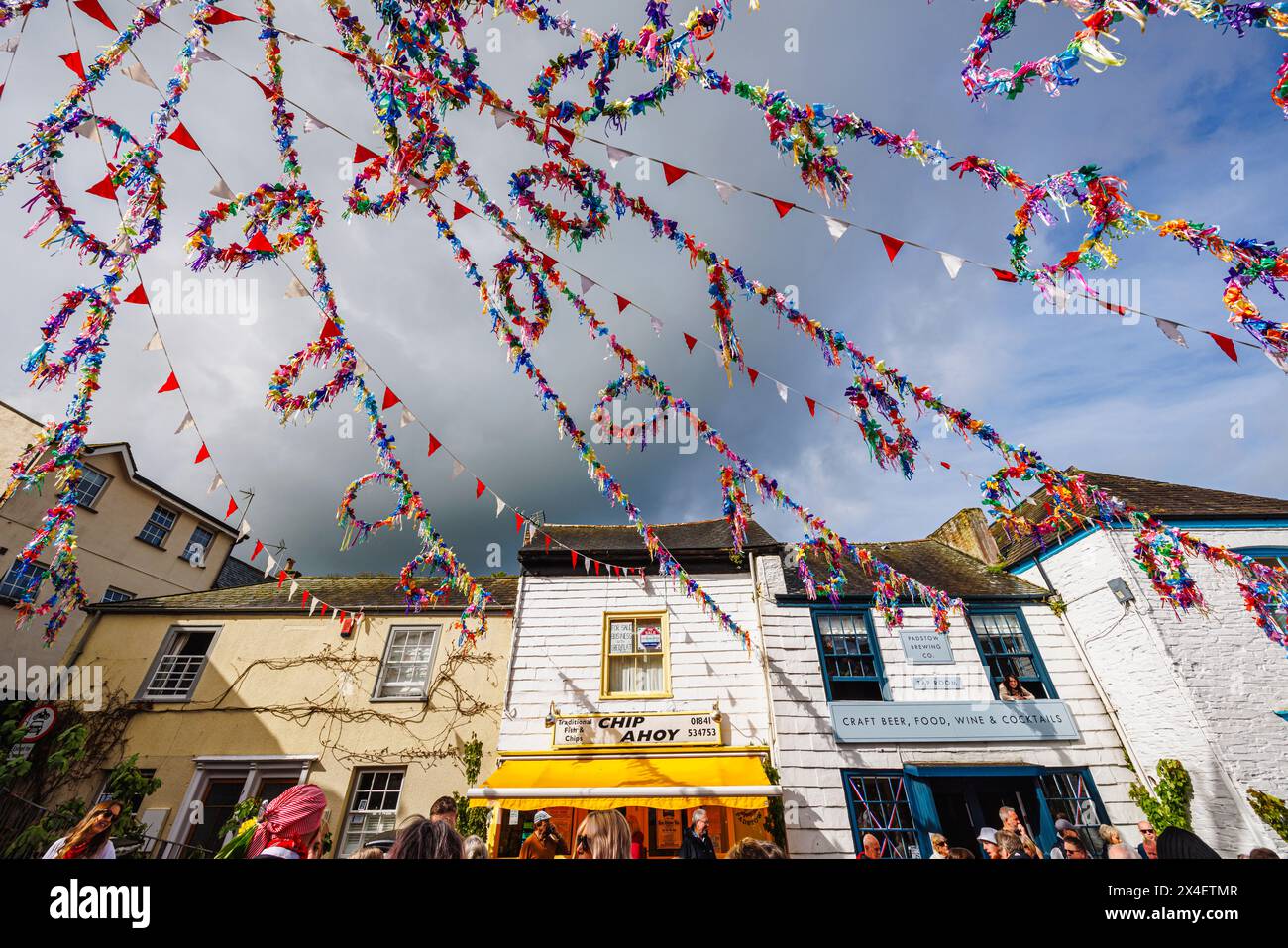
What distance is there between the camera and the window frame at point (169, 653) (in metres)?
10.8

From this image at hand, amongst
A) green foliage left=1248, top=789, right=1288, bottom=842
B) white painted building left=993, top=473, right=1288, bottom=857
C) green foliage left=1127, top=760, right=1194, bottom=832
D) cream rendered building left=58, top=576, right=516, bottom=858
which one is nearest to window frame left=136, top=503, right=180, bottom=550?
cream rendered building left=58, top=576, right=516, bottom=858

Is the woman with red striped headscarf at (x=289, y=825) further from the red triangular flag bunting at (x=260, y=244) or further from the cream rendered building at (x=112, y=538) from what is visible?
the cream rendered building at (x=112, y=538)

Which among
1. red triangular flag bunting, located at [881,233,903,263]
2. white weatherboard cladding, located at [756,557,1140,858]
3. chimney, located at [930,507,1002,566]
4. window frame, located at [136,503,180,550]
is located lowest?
white weatherboard cladding, located at [756,557,1140,858]

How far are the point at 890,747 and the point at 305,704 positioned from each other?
11.7 metres

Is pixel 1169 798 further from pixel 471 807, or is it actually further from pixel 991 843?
pixel 471 807

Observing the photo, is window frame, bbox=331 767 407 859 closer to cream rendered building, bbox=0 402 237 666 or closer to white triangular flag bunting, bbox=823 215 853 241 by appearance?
cream rendered building, bbox=0 402 237 666

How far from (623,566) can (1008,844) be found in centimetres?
728

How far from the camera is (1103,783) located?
873 cm

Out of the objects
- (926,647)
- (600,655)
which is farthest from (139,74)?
(926,647)

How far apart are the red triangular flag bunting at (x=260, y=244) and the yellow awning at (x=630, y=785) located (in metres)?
7.94

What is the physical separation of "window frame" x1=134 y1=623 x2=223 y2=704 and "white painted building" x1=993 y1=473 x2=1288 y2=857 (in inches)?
719

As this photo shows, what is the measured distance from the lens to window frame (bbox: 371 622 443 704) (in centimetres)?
1068
